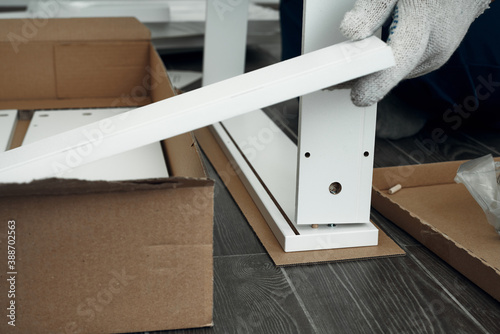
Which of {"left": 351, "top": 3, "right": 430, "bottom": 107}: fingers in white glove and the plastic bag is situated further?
the plastic bag

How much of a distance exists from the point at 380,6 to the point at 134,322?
1.62ft

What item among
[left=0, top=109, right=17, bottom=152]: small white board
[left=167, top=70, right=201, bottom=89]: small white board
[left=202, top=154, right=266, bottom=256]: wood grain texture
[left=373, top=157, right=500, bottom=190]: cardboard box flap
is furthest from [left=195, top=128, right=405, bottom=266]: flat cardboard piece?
[left=167, top=70, right=201, bottom=89]: small white board

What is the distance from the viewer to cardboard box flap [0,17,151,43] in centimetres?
128

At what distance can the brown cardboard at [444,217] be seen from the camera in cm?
81

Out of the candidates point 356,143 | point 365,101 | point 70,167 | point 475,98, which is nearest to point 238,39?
point 475,98

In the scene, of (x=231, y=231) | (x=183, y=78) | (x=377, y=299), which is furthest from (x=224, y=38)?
(x=377, y=299)

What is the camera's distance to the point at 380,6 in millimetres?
729

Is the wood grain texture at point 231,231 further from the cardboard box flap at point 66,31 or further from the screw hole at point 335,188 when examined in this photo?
the cardboard box flap at point 66,31

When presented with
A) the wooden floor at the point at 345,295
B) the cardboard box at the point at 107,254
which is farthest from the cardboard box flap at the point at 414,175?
the cardboard box at the point at 107,254

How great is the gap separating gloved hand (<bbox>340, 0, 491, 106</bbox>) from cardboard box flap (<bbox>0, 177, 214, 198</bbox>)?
0.25m

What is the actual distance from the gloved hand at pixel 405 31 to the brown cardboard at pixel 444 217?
27 centimetres

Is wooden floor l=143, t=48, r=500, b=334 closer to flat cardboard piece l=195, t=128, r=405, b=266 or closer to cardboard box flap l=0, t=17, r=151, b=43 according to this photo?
flat cardboard piece l=195, t=128, r=405, b=266

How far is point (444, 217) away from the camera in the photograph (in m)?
0.97

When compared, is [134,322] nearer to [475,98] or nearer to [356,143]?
[356,143]
